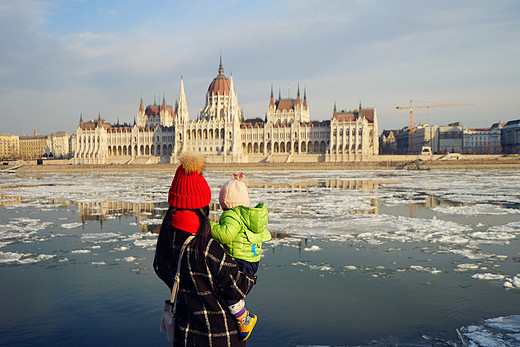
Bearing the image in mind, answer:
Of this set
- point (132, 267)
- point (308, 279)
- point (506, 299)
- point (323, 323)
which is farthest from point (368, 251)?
point (132, 267)

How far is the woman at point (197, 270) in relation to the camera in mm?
3314

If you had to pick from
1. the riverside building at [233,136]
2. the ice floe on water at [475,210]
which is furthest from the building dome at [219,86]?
the ice floe on water at [475,210]

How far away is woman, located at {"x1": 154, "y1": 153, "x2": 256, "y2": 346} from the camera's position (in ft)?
10.9

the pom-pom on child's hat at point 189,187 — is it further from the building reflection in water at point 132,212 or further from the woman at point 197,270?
the building reflection in water at point 132,212

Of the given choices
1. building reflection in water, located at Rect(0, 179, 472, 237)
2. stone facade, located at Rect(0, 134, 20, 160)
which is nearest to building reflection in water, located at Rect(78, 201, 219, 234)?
building reflection in water, located at Rect(0, 179, 472, 237)

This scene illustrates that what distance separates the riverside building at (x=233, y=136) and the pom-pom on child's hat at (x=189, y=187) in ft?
326

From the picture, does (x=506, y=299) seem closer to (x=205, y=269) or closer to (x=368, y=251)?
(x=368, y=251)

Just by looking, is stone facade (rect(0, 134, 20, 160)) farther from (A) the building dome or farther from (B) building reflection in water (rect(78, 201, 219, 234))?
(B) building reflection in water (rect(78, 201, 219, 234))

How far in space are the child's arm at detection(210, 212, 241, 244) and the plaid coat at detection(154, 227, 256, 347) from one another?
0.19 meters

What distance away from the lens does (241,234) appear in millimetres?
3646

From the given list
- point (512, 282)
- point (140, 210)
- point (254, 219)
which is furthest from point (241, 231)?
point (140, 210)

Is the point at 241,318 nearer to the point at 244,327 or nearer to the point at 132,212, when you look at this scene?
the point at 244,327

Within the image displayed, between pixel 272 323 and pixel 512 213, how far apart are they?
49.3 ft

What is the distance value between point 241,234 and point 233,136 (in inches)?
4556
